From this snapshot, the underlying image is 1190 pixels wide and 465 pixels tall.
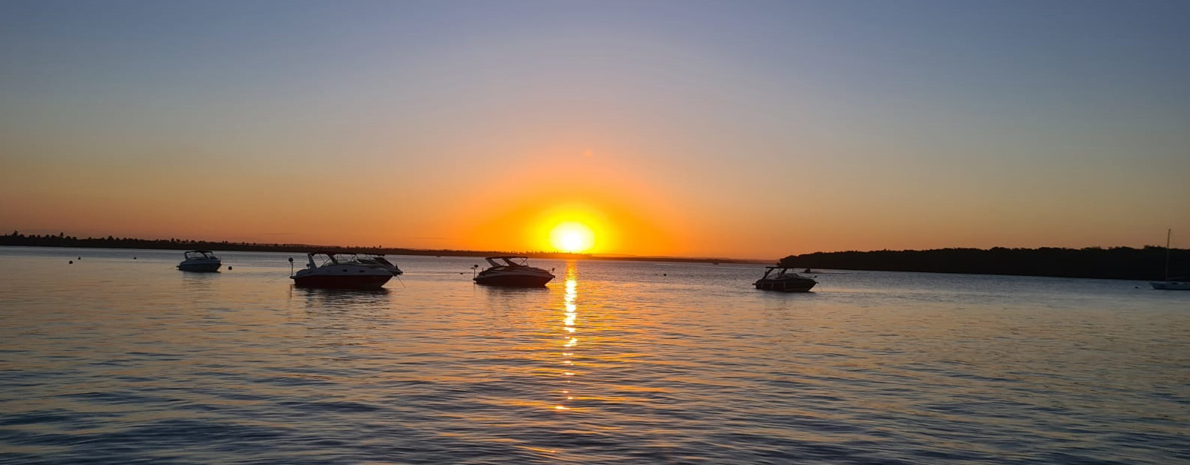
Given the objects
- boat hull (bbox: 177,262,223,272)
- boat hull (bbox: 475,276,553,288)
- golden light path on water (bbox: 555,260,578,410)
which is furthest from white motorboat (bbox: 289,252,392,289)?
boat hull (bbox: 177,262,223,272)

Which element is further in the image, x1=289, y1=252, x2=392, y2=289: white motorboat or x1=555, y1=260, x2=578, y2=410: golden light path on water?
x1=289, y1=252, x2=392, y2=289: white motorboat

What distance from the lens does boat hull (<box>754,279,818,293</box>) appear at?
90.8 meters

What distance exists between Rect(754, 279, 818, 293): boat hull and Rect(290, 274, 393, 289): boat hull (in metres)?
44.3

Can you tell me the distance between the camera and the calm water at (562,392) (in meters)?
14.6

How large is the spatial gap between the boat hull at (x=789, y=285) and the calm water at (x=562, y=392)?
47128 mm

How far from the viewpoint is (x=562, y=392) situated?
20.7 metres

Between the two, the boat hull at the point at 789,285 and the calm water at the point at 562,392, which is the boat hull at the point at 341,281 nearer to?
the calm water at the point at 562,392

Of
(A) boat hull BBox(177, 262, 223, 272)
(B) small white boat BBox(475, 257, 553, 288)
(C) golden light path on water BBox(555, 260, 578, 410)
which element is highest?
(B) small white boat BBox(475, 257, 553, 288)

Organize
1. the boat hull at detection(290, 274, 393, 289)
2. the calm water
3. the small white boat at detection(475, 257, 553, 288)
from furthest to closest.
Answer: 1. the small white boat at detection(475, 257, 553, 288)
2. the boat hull at detection(290, 274, 393, 289)
3. the calm water

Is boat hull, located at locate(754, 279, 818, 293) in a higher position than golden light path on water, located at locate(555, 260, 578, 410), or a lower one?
higher

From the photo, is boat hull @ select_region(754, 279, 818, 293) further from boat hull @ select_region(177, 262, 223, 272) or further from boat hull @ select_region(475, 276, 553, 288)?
boat hull @ select_region(177, 262, 223, 272)

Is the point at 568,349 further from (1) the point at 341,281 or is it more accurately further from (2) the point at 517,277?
(2) the point at 517,277

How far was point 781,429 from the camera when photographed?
1655cm

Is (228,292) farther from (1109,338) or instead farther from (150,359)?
(1109,338)
